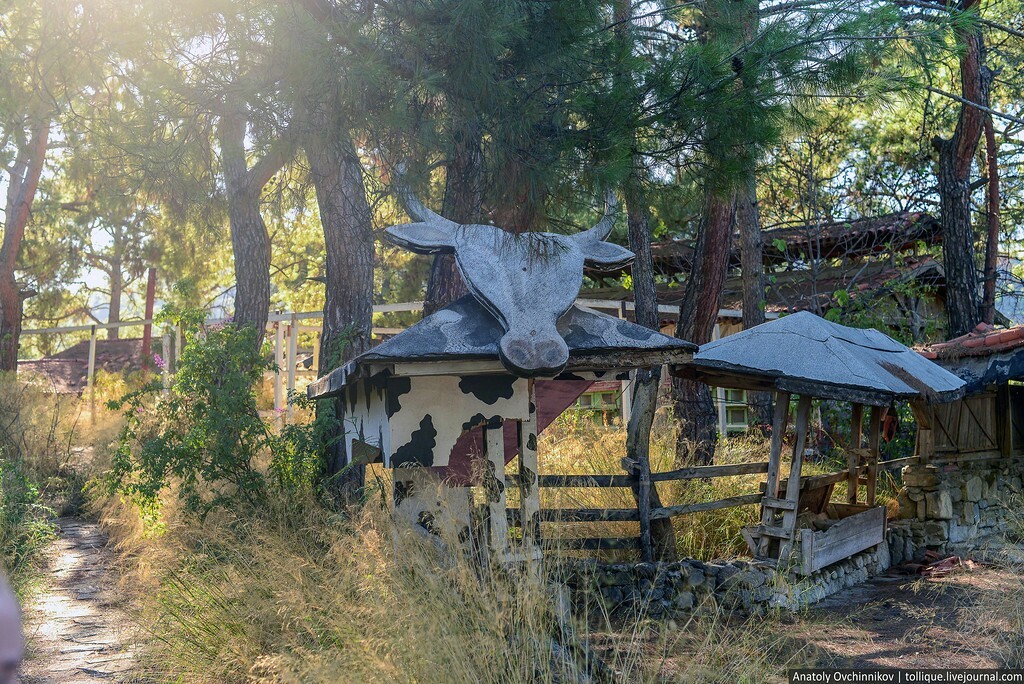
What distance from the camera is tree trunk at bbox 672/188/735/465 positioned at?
39.9 feet

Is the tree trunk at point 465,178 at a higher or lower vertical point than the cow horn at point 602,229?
higher

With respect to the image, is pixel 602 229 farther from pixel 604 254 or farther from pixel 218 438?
pixel 218 438

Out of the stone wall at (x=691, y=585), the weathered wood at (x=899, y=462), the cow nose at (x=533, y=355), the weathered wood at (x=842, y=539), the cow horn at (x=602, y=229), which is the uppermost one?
the cow horn at (x=602, y=229)

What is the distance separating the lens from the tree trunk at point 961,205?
14.2m

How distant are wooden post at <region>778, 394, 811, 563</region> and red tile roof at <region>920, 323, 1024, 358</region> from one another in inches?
129

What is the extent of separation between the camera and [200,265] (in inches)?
1152

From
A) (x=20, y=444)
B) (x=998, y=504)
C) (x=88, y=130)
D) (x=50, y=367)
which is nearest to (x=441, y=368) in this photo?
(x=88, y=130)

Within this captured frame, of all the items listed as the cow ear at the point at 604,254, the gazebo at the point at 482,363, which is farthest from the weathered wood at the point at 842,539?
the cow ear at the point at 604,254

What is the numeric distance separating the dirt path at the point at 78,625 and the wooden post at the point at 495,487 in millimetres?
2702

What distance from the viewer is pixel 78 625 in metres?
7.69

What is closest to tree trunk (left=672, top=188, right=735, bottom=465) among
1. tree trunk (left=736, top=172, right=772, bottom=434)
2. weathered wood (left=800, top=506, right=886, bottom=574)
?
tree trunk (left=736, top=172, right=772, bottom=434)

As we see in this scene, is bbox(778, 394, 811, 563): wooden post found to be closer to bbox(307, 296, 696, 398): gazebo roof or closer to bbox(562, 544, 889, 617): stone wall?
bbox(562, 544, 889, 617): stone wall

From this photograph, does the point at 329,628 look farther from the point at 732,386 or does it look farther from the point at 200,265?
the point at 200,265

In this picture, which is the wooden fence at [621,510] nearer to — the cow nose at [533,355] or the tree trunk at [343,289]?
the tree trunk at [343,289]
